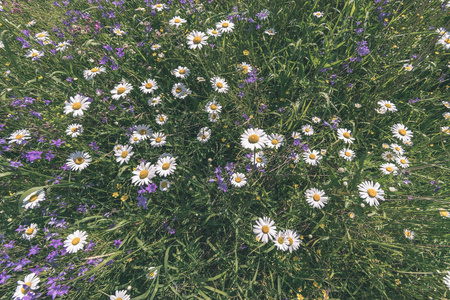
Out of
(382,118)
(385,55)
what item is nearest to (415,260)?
(382,118)

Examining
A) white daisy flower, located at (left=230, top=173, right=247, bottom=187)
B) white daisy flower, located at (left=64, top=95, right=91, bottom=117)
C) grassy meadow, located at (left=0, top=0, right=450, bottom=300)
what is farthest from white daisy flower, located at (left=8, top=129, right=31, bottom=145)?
white daisy flower, located at (left=230, top=173, right=247, bottom=187)

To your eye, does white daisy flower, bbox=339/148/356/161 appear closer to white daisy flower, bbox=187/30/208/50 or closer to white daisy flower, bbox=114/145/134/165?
white daisy flower, bbox=187/30/208/50

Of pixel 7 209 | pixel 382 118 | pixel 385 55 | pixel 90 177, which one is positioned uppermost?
pixel 385 55

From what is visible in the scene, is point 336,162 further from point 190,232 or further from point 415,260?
point 190,232

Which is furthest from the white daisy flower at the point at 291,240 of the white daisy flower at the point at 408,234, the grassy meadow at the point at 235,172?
the white daisy flower at the point at 408,234

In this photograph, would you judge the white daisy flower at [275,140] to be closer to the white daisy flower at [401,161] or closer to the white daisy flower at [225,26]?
the white daisy flower at [401,161]
